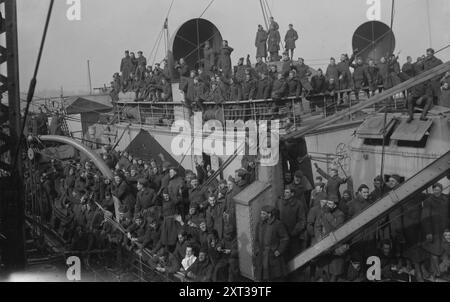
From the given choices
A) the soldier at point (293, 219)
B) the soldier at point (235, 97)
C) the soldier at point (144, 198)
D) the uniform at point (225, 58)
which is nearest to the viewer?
the soldier at point (293, 219)

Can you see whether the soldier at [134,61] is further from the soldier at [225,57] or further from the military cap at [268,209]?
the military cap at [268,209]

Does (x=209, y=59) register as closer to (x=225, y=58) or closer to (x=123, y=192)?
(x=225, y=58)

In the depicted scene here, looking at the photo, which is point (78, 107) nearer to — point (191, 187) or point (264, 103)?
point (264, 103)

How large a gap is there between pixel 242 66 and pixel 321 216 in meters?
6.64

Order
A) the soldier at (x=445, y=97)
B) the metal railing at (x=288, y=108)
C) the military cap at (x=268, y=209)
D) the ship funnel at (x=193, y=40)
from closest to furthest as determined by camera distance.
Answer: the military cap at (x=268, y=209) < the soldier at (x=445, y=97) < the metal railing at (x=288, y=108) < the ship funnel at (x=193, y=40)

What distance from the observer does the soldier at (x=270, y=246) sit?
6.20 meters

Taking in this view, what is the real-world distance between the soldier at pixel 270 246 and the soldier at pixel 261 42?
9.28 meters

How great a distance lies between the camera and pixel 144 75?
15.2m

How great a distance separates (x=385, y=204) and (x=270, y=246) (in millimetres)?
1549

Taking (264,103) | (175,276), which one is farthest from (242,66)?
(175,276)

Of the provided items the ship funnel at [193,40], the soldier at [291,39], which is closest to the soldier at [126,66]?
the ship funnel at [193,40]

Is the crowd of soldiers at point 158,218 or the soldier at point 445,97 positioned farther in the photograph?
the soldier at point 445,97

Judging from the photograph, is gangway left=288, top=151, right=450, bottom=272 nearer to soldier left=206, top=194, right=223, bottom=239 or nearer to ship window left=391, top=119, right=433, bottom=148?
soldier left=206, top=194, right=223, bottom=239

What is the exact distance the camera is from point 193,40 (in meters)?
15.6
